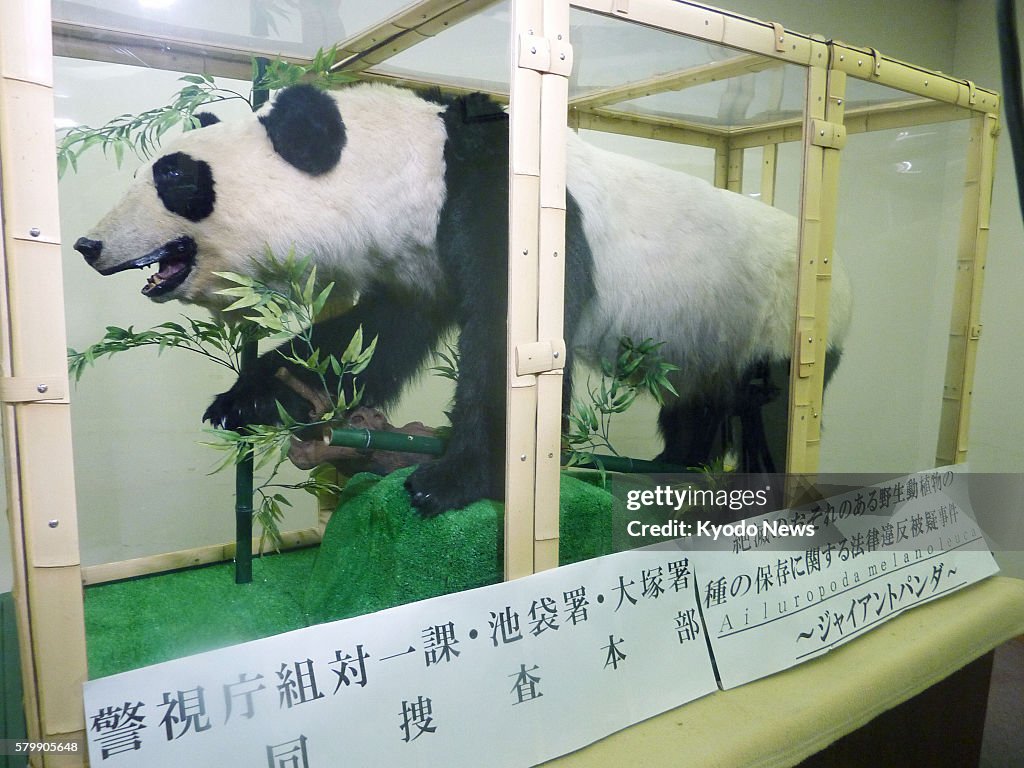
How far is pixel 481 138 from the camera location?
36.0 inches

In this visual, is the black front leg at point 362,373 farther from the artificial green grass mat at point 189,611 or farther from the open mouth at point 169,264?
the artificial green grass mat at point 189,611

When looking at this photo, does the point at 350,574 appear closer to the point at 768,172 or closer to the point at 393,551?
the point at 393,551

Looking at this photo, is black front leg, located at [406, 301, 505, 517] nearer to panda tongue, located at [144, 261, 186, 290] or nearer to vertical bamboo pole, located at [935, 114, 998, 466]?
panda tongue, located at [144, 261, 186, 290]

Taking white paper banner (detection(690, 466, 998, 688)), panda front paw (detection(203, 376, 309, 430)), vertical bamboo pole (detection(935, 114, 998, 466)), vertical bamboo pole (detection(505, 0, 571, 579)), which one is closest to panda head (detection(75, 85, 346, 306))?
panda front paw (detection(203, 376, 309, 430))

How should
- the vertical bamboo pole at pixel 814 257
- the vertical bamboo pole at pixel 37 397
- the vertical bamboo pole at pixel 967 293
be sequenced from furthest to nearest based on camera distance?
the vertical bamboo pole at pixel 967 293
the vertical bamboo pole at pixel 814 257
the vertical bamboo pole at pixel 37 397

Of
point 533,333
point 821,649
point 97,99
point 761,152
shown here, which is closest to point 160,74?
point 97,99

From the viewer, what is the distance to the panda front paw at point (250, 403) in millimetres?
821

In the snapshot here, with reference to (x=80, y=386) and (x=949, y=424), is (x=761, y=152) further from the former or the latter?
(x=80, y=386)

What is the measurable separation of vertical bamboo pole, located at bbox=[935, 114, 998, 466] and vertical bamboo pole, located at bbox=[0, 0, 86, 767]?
1503 millimetres

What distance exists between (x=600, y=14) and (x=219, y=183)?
0.51 m

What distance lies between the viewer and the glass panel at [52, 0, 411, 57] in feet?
2.21

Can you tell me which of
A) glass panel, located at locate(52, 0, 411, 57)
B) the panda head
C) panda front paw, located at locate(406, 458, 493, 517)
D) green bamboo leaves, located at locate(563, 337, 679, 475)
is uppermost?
glass panel, located at locate(52, 0, 411, 57)

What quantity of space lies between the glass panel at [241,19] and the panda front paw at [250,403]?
359mm

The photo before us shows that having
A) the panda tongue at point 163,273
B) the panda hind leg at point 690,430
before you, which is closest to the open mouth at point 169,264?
the panda tongue at point 163,273
